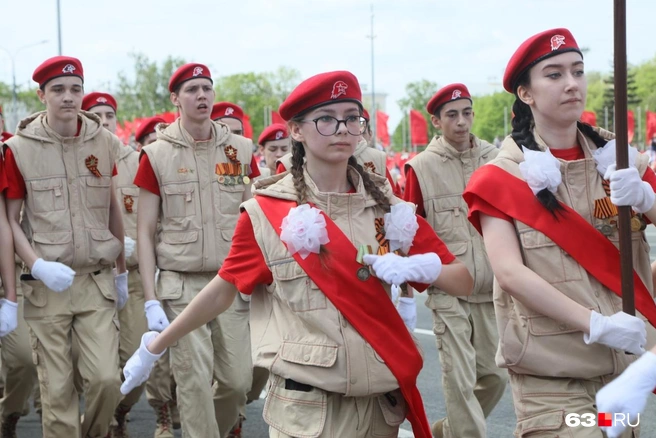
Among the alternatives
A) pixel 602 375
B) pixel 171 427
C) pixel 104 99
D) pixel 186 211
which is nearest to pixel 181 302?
pixel 186 211

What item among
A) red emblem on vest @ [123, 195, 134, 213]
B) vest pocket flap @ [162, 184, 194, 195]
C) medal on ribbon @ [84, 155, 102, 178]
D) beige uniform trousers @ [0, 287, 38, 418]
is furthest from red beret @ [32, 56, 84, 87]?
red emblem on vest @ [123, 195, 134, 213]

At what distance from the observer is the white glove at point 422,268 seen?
152 inches

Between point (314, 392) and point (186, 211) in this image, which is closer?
point (314, 392)

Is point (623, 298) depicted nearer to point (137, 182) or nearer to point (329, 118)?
point (329, 118)

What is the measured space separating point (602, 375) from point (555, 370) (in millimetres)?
189

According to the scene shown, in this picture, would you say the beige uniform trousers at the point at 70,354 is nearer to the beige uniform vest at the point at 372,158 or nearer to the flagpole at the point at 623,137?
the beige uniform vest at the point at 372,158

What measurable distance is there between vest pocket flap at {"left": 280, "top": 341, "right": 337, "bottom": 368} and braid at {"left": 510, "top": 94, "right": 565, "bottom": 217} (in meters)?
1.00

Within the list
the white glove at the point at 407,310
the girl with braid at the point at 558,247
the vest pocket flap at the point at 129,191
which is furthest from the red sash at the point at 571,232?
the vest pocket flap at the point at 129,191

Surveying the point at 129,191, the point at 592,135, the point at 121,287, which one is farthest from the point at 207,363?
the point at 592,135

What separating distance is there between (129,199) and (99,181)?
2.18 meters

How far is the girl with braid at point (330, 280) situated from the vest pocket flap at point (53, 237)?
270cm

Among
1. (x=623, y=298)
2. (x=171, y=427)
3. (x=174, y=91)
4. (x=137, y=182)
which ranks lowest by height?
(x=171, y=427)

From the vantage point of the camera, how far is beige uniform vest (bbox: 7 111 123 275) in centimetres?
677

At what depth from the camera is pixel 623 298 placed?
12.5 feet
